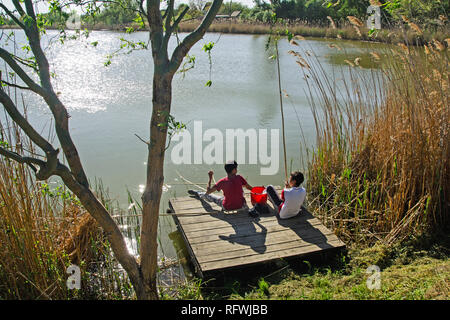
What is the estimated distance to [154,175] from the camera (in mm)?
2168

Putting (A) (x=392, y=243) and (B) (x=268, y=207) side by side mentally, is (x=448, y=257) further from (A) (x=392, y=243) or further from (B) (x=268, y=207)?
(B) (x=268, y=207)

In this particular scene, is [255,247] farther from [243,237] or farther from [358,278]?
[358,278]

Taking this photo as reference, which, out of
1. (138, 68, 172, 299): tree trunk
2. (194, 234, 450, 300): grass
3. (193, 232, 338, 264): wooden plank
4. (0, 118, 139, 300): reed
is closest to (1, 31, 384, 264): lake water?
(193, 232, 338, 264): wooden plank

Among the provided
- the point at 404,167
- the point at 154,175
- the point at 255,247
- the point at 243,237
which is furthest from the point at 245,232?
the point at 154,175

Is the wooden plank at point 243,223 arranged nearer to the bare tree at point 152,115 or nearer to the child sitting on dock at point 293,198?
the child sitting on dock at point 293,198

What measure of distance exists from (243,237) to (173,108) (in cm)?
535

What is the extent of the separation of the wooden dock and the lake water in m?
0.45

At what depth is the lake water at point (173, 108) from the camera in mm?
5629

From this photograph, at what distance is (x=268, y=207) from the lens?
13.3 ft

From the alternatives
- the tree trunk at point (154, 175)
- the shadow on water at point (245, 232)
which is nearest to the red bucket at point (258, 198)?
the shadow on water at point (245, 232)

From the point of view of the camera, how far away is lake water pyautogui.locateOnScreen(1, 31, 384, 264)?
5629mm

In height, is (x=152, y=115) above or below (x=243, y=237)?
above

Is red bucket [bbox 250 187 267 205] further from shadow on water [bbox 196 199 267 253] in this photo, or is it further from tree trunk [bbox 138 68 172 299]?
tree trunk [bbox 138 68 172 299]
